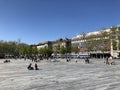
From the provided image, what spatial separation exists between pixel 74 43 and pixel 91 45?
43.8m

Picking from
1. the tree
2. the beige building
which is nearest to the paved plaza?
the beige building

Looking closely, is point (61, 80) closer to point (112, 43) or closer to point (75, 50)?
point (112, 43)

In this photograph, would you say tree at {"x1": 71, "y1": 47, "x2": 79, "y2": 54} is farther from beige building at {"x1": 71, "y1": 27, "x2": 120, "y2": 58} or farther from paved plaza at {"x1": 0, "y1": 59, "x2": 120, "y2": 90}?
paved plaza at {"x1": 0, "y1": 59, "x2": 120, "y2": 90}

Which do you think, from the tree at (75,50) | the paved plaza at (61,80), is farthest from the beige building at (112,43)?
the paved plaza at (61,80)

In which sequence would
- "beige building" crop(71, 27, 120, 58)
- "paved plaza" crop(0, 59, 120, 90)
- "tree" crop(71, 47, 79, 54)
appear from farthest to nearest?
"tree" crop(71, 47, 79, 54), "beige building" crop(71, 27, 120, 58), "paved plaza" crop(0, 59, 120, 90)

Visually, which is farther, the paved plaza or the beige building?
the beige building

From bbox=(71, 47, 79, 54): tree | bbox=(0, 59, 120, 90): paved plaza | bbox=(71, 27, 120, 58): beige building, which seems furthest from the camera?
bbox=(71, 47, 79, 54): tree

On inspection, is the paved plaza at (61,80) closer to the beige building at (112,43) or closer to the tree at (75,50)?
the beige building at (112,43)

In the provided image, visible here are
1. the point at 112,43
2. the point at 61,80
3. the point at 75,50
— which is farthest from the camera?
the point at 75,50

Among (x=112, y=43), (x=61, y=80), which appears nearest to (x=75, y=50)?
(x=112, y=43)

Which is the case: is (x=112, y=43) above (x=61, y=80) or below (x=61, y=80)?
above

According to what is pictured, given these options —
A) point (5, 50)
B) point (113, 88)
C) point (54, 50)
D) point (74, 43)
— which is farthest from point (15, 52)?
point (113, 88)

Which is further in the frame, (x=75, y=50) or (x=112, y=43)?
(x=75, y=50)

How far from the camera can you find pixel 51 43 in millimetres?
199625
